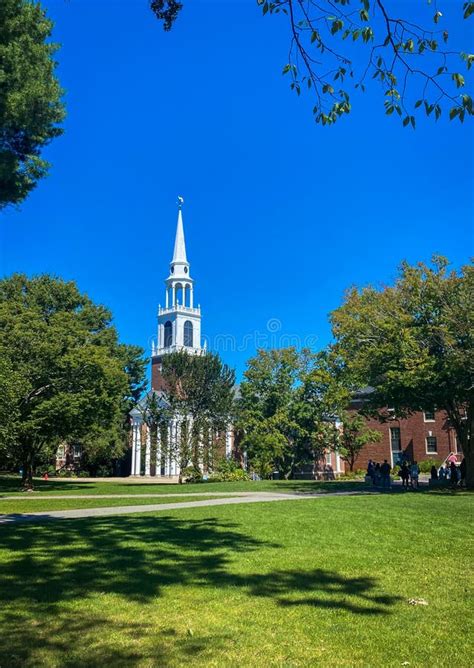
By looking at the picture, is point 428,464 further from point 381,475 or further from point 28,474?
point 28,474

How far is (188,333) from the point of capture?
243ft

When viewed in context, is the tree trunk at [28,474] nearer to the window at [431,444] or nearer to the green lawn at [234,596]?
the green lawn at [234,596]

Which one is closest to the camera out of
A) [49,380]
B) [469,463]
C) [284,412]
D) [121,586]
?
[121,586]

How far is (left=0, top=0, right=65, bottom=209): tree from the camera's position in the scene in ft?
32.9

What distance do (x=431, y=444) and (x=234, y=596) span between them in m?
50.2

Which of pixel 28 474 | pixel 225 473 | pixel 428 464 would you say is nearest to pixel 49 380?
pixel 28 474

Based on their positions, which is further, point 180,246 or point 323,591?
point 180,246

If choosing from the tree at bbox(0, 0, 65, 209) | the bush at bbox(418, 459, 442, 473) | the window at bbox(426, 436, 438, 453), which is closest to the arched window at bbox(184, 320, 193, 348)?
the window at bbox(426, 436, 438, 453)

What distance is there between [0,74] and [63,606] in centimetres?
846

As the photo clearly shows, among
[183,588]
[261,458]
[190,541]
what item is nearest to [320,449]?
[261,458]

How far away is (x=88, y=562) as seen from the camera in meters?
8.03

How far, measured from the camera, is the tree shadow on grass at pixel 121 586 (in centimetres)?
477

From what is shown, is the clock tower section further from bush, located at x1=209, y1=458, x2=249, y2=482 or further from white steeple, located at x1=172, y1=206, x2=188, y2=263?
bush, located at x1=209, y1=458, x2=249, y2=482

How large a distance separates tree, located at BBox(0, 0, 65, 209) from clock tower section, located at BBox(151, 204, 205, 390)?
6082 cm
